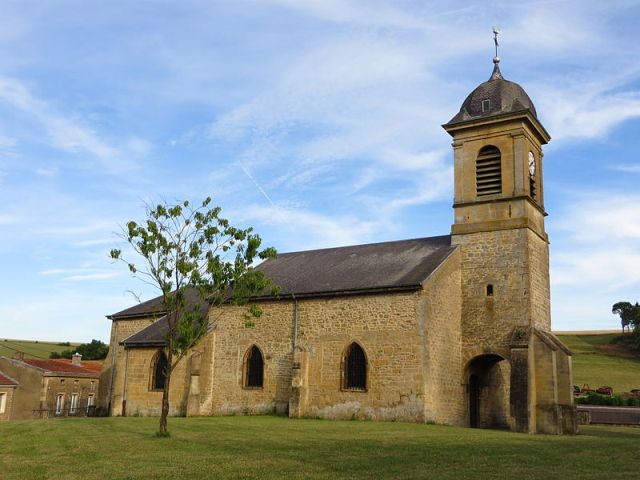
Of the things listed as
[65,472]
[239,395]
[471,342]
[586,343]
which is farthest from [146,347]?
[586,343]

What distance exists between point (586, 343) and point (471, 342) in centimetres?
5538

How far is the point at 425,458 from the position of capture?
11.6 meters

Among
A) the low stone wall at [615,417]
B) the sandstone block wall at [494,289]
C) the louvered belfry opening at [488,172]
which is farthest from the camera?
the low stone wall at [615,417]

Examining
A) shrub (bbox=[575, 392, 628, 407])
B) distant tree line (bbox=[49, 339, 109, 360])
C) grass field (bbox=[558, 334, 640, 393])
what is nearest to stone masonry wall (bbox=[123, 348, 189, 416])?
shrub (bbox=[575, 392, 628, 407])

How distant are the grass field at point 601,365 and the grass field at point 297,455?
3596cm

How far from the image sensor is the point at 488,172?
26344 millimetres

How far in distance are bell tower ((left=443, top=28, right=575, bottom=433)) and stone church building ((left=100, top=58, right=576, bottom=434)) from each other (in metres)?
0.04

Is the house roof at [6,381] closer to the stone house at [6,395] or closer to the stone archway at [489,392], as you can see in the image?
the stone house at [6,395]

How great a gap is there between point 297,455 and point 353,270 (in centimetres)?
1472

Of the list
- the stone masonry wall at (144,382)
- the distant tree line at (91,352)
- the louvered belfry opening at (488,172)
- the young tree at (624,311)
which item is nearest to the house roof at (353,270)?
the stone masonry wall at (144,382)

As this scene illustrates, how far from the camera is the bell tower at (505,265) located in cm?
2278

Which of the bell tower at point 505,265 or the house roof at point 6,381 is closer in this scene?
the bell tower at point 505,265

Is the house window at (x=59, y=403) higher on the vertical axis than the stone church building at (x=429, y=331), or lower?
lower

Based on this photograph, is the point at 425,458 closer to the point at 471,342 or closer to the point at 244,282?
the point at 244,282
